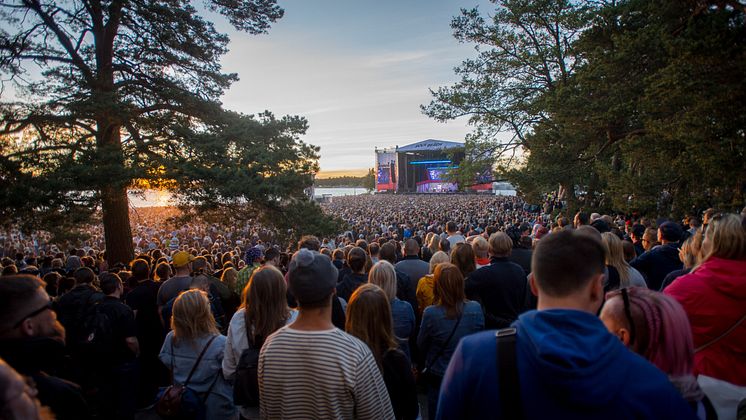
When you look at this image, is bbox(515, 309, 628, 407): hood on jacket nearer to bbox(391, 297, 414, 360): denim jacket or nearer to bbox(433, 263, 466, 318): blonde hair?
bbox(433, 263, 466, 318): blonde hair

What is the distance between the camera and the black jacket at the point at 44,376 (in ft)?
5.87

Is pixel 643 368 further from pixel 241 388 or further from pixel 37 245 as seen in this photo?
pixel 37 245

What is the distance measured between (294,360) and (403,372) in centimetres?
81

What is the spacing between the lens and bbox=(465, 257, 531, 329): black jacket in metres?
4.09

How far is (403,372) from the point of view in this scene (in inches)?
100

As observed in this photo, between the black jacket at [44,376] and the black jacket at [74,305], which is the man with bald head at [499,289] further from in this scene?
the black jacket at [74,305]

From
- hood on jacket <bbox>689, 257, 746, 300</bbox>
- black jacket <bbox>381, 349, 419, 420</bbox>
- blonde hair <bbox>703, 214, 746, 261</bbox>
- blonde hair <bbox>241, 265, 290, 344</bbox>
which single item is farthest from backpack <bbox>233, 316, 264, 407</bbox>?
blonde hair <bbox>703, 214, 746, 261</bbox>

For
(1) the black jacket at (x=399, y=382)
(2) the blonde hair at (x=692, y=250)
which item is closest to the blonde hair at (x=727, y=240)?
(2) the blonde hair at (x=692, y=250)

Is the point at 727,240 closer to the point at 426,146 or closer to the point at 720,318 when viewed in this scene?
the point at 720,318

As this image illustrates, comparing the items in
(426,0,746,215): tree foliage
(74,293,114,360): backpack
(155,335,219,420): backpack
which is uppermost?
(426,0,746,215): tree foliage

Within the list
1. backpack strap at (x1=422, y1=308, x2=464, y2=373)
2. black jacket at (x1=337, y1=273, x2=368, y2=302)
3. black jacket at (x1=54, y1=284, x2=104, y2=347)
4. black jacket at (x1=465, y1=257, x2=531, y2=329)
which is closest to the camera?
backpack strap at (x1=422, y1=308, x2=464, y2=373)

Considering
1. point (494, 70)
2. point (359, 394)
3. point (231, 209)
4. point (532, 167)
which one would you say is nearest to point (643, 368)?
point (359, 394)

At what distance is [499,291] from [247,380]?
8.30 feet

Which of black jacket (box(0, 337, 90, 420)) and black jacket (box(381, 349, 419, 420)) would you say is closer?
black jacket (box(0, 337, 90, 420))
